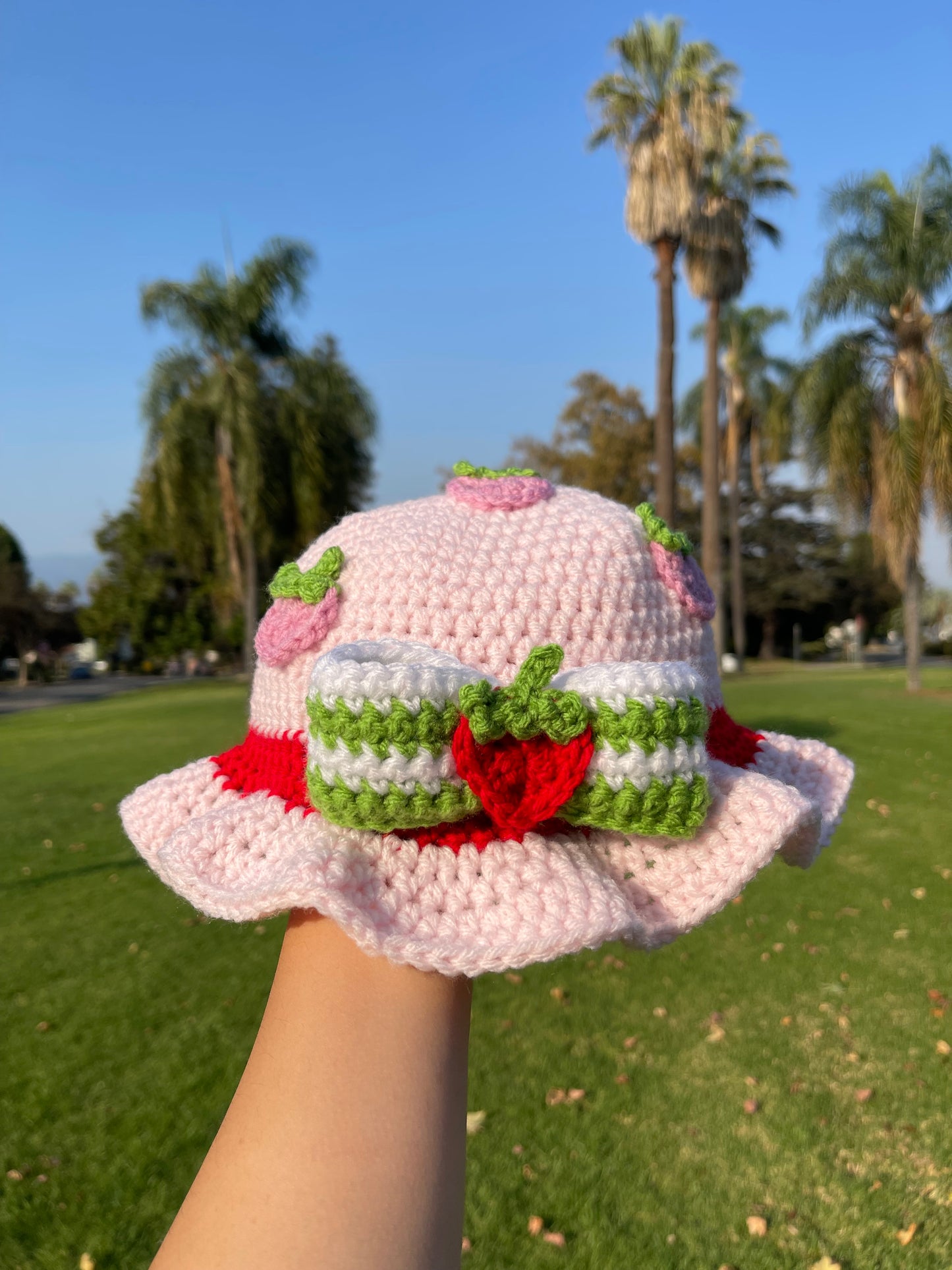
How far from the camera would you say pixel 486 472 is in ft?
5.35

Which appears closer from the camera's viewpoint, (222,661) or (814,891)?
(814,891)

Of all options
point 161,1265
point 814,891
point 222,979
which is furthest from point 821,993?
point 161,1265

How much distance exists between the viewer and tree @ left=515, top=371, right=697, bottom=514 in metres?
28.2

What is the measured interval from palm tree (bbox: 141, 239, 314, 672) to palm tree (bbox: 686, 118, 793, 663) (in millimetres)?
8429

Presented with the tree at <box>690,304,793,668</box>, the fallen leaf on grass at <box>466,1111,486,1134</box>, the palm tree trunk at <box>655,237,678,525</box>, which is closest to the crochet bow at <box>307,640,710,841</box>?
the fallen leaf on grass at <box>466,1111,486,1134</box>

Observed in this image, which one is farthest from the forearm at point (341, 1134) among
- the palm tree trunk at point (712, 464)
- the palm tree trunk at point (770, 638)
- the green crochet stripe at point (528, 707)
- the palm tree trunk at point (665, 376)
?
the palm tree trunk at point (770, 638)

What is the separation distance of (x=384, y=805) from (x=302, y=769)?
10.1 inches

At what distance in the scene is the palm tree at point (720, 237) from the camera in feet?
53.3

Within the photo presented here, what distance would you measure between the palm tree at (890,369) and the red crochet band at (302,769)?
584 inches

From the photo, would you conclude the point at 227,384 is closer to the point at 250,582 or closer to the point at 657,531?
the point at 250,582

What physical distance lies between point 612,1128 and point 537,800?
2834mm

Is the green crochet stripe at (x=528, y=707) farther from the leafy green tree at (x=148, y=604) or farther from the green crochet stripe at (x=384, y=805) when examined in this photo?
the leafy green tree at (x=148, y=604)

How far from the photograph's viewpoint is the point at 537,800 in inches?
42.3

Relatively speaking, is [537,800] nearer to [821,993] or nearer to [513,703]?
[513,703]
